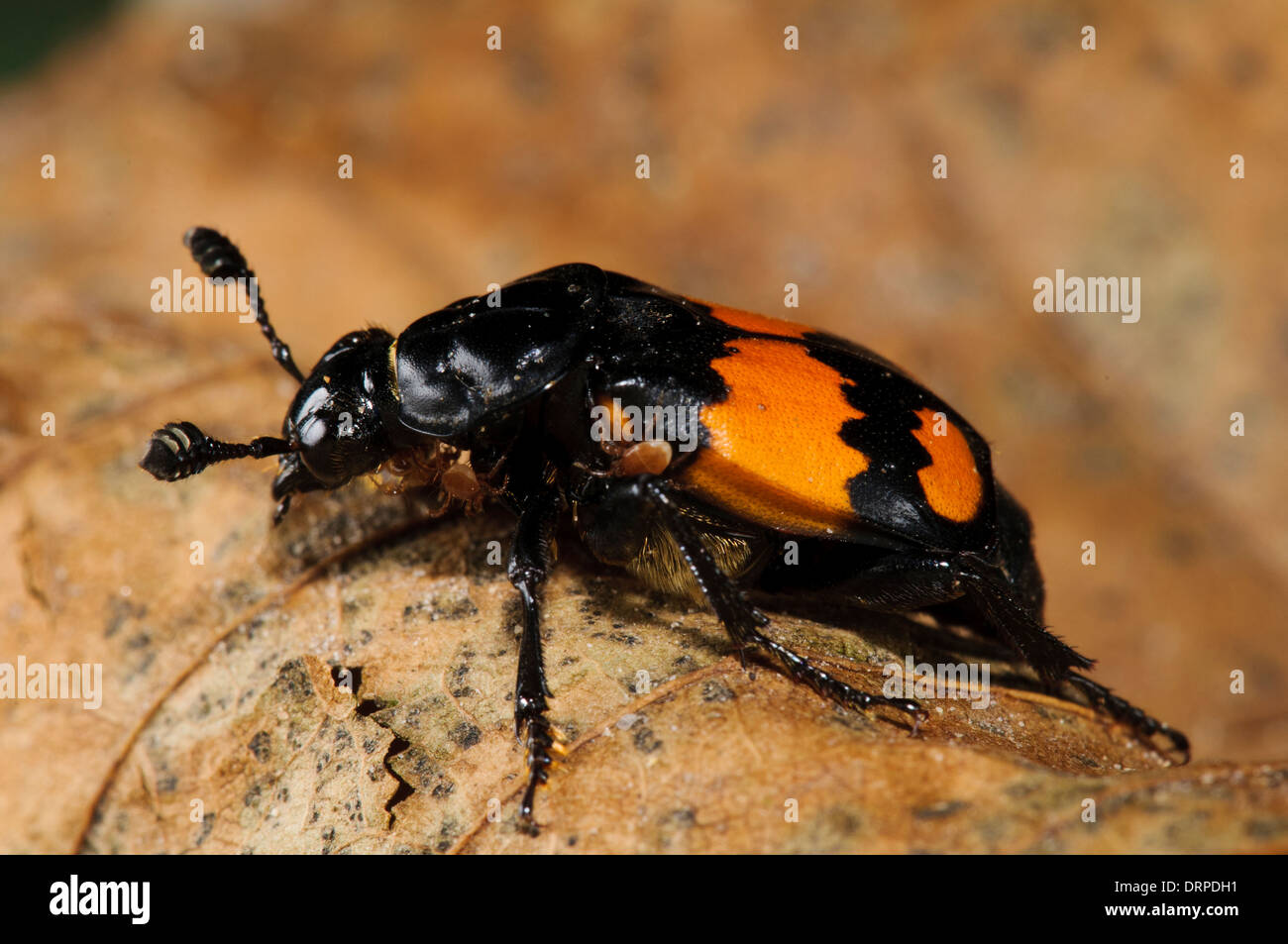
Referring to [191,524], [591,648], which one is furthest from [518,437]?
[191,524]

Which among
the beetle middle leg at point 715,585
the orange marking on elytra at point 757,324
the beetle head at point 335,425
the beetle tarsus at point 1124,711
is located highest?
the orange marking on elytra at point 757,324

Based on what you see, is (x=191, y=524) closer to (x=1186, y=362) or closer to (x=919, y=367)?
(x=919, y=367)

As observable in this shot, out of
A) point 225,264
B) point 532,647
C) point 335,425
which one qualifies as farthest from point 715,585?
point 225,264

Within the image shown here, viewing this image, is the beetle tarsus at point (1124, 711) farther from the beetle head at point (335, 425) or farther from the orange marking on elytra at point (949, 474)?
the beetle head at point (335, 425)

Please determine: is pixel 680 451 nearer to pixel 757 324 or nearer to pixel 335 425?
pixel 757 324

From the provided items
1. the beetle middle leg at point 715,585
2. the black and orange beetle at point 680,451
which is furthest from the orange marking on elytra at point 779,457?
the beetle middle leg at point 715,585
